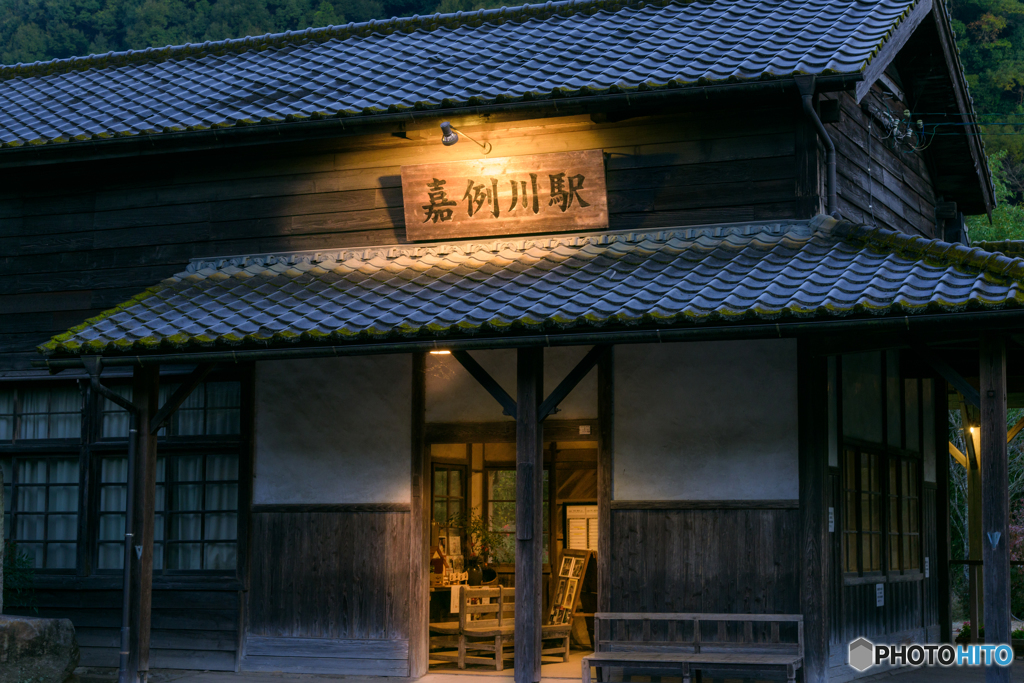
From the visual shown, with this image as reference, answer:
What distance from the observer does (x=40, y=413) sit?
1130 cm

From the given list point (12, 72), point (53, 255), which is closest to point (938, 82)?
point (53, 255)

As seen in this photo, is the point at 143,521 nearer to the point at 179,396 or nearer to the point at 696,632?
the point at 179,396

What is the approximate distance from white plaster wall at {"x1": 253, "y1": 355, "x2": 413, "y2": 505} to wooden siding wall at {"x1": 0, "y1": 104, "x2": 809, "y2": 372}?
132 cm

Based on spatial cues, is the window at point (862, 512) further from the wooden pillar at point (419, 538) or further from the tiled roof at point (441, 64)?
the wooden pillar at point (419, 538)

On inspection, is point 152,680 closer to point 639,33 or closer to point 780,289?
point 780,289

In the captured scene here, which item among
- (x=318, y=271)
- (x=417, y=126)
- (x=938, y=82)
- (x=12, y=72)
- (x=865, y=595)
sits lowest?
(x=865, y=595)

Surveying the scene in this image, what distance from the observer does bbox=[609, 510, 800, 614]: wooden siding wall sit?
28.8 feet

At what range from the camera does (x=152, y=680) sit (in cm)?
995

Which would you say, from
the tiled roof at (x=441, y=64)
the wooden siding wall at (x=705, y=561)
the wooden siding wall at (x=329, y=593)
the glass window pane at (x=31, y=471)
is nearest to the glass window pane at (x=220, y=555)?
the wooden siding wall at (x=329, y=593)

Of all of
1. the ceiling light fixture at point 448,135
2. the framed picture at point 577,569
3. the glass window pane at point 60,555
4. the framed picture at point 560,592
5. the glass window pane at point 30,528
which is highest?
the ceiling light fixture at point 448,135

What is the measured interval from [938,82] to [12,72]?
11.1 metres

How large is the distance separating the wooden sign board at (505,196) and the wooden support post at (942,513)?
497 centimetres

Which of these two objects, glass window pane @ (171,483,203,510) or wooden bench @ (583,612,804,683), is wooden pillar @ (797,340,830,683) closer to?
wooden bench @ (583,612,804,683)

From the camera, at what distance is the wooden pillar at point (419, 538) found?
9.77 m
